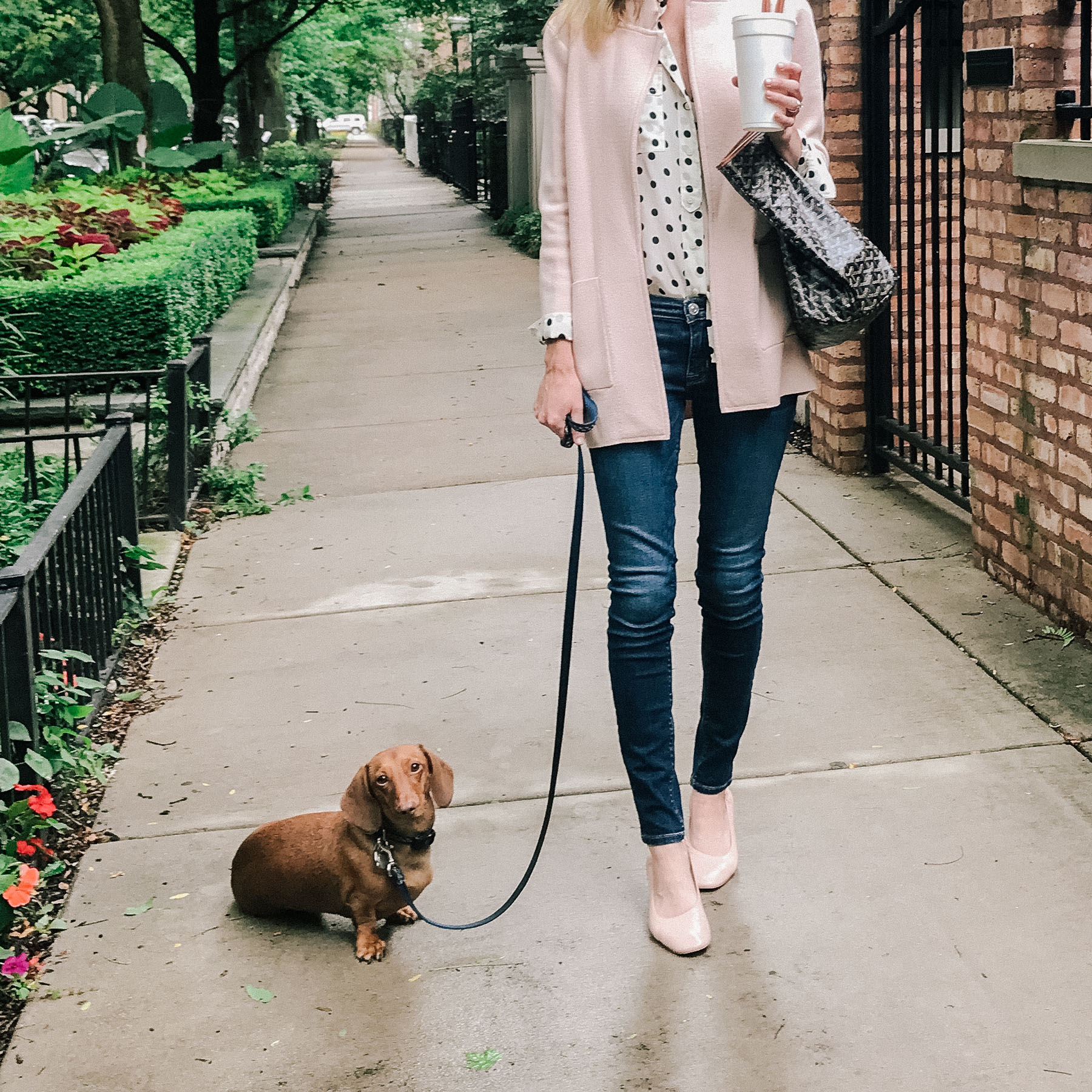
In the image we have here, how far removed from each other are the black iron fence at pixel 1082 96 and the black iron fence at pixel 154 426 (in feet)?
11.0

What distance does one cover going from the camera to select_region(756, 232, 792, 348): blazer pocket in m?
2.81

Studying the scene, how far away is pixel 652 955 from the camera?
298 cm

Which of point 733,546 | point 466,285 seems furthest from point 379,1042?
point 466,285

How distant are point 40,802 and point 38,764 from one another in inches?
7.9

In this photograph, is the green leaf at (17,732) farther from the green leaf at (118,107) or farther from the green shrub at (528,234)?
the green leaf at (118,107)

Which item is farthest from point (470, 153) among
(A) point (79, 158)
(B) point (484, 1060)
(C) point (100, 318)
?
(B) point (484, 1060)

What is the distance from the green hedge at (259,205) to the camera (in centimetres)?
1518

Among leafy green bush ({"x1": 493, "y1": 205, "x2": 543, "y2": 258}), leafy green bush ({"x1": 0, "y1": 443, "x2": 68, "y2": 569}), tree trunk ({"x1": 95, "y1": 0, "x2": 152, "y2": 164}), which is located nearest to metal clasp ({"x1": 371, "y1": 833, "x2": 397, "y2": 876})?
leafy green bush ({"x1": 0, "y1": 443, "x2": 68, "y2": 569})

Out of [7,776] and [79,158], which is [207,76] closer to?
[79,158]

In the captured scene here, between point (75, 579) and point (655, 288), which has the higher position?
point (655, 288)

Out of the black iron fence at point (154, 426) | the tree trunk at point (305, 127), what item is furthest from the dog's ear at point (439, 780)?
the tree trunk at point (305, 127)

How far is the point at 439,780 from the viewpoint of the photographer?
2939 mm

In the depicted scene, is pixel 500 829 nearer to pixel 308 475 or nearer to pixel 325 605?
pixel 325 605

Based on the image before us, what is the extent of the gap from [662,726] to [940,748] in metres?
1.21
